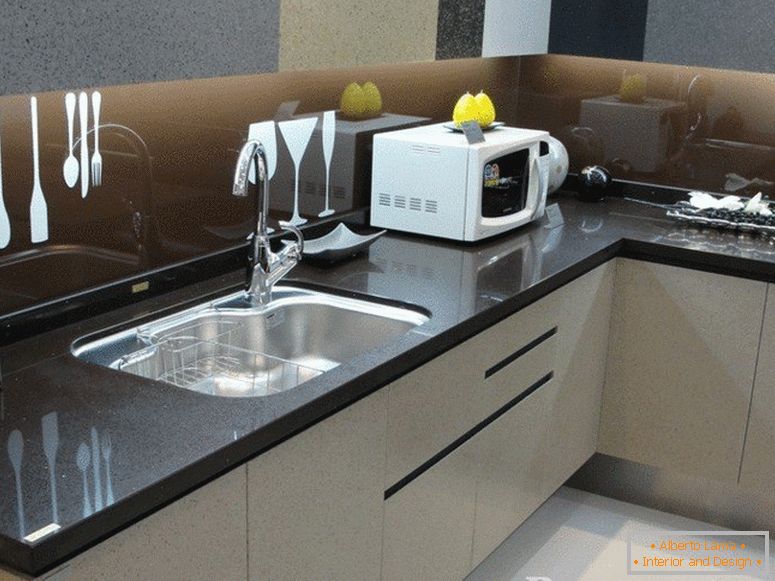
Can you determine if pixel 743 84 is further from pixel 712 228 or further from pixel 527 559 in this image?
pixel 527 559

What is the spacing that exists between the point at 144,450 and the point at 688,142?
8.97 ft

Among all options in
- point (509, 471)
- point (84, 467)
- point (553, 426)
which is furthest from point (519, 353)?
point (84, 467)

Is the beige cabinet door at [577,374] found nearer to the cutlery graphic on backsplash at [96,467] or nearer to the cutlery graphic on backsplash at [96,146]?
the cutlery graphic on backsplash at [96,146]

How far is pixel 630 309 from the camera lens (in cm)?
357

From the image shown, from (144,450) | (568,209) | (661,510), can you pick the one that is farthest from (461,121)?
(144,450)

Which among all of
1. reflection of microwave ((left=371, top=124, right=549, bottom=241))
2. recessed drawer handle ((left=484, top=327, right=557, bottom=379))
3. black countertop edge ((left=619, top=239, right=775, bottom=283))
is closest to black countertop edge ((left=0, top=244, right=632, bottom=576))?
recessed drawer handle ((left=484, top=327, right=557, bottom=379))

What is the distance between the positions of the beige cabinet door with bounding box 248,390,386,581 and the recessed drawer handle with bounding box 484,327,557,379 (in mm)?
565

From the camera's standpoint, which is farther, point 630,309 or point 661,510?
point 661,510

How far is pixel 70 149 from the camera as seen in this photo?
7.80 feet

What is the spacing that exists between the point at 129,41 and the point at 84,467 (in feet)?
2.61

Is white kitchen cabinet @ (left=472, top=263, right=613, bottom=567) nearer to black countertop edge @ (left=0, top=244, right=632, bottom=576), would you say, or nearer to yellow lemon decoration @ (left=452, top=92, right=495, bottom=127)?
black countertop edge @ (left=0, top=244, right=632, bottom=576)

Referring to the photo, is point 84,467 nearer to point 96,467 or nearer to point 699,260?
point 96,467

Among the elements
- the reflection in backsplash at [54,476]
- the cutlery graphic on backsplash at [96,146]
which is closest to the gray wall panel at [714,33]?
the cutlery graphic on backsplash at [96,146]

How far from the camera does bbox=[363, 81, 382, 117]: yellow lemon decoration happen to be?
338 cm
